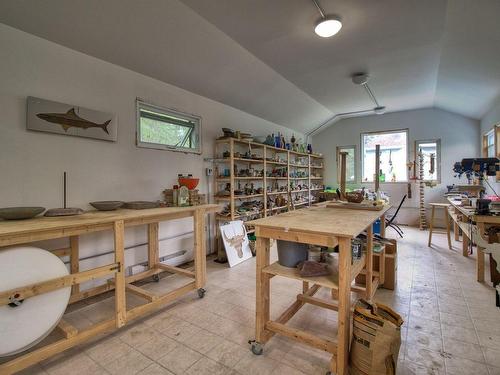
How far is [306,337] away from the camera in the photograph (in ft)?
5.63

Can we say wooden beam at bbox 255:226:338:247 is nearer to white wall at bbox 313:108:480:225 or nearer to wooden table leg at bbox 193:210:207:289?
wooden table leg at bbox 193:210:207:289

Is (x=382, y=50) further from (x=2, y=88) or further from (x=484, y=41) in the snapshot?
(x=2, y=88)

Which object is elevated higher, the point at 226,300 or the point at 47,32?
the point at 47,32

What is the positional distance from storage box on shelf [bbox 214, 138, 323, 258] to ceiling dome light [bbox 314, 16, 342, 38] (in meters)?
1.94

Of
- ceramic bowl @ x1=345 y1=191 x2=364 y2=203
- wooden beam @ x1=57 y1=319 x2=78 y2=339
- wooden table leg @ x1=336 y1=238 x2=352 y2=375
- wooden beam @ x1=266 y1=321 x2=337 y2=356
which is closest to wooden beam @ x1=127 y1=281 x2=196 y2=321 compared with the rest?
wooden beam @ x1=57 y1=319 x2=78 y2=339

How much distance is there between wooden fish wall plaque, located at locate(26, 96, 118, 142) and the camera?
91.4 inches

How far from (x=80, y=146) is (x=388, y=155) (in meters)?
7.11

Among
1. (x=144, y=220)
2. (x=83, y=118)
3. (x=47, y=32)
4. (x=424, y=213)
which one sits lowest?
(x=424, y=213)

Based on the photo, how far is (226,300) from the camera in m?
2.71

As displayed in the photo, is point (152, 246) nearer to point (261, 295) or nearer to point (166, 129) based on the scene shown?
point (166, 129)

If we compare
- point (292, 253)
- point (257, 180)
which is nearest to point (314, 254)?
point (292, 253)

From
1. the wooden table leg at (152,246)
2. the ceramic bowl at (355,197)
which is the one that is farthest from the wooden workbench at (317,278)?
the wooden table leg at (152,246)

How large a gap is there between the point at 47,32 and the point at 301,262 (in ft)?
9.93

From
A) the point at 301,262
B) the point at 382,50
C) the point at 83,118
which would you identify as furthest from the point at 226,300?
the point at 382,50
